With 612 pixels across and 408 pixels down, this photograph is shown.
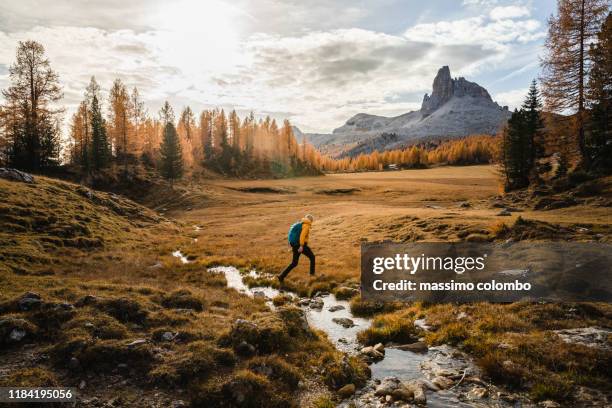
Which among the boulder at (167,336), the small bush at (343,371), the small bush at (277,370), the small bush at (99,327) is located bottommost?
the small bush at (343,371)

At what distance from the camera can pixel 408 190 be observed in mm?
76000

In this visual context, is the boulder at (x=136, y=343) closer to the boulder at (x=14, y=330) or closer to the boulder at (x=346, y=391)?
the boulder at (x=14, y=330)

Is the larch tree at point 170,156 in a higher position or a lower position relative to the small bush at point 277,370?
higher

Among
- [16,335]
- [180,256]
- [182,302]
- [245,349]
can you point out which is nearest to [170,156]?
[180,256]

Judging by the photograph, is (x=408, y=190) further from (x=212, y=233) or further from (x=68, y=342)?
(x=68, y=342)

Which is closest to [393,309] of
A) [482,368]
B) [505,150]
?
[482,368]

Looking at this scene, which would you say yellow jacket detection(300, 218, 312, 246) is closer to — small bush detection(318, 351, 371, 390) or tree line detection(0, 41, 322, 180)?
small bush detection(318, 351, 371, 390)

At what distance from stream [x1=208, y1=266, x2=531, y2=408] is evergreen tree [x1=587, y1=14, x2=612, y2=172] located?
1274 inches

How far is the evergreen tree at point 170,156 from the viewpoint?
7200 centimetres

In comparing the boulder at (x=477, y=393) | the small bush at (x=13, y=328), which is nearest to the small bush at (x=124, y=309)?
the small bush at (x=13, y=328)

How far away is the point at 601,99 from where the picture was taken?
1315 inches

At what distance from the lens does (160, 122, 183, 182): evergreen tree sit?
72.0 m

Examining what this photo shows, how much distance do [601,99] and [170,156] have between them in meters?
69.6

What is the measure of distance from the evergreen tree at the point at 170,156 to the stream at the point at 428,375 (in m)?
67.6
